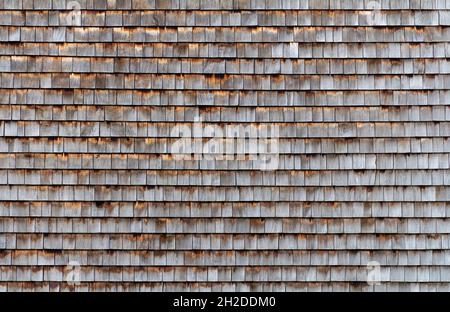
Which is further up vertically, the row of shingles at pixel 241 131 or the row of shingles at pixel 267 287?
the row of shingles at pixel 241 131

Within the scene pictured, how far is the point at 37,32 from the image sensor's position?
15.0 ft

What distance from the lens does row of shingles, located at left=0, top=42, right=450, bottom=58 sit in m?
4.59

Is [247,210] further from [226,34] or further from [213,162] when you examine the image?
[226,34]

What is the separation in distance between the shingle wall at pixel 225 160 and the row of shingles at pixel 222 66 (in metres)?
0.01

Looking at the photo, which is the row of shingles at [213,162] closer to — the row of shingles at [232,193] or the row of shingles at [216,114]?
the row of shingles at [232,193]

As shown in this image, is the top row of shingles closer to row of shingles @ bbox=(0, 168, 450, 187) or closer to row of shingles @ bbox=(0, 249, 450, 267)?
row of shingles @ bbox=(0, 168, 450, 187)

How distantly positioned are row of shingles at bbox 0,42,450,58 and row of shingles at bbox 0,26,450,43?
33 mm

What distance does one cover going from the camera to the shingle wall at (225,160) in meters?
4.57

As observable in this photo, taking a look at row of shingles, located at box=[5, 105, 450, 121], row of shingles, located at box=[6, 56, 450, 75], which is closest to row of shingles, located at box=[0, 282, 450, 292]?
row of shingles, located at box=[5, 105, 450, 121]

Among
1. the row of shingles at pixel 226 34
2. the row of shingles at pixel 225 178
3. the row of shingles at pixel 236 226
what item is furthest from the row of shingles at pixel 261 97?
the row of shingles at pixel 236 226

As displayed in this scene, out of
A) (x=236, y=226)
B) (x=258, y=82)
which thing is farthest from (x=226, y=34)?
(x=236, y=226)

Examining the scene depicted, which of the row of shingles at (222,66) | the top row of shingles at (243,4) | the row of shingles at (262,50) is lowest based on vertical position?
the row of shingles at (222,66)

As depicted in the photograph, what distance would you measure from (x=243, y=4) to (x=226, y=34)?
289 mm

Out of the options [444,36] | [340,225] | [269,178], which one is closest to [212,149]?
[269,178]
